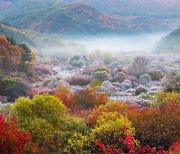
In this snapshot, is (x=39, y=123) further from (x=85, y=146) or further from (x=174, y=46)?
(x=174, y=46)

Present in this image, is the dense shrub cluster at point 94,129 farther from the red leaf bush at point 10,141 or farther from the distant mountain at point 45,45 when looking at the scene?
the distant mountain at point 45,45

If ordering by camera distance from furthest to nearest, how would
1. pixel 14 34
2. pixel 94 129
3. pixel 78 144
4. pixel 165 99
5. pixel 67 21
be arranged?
pixel 67 21
pixel 14 34
pixel 165 99
pixel 94 129
pixel 78 144

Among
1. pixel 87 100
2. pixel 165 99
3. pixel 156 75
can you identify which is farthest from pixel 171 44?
pixel 165 99

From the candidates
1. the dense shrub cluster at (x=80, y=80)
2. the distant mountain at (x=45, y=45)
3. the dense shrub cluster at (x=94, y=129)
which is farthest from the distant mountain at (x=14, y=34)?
the dense shrub cluster at (x=94, y=129)

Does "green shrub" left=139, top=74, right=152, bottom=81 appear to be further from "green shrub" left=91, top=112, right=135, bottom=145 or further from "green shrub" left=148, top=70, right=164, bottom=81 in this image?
"green shrub" left=91, top=112, right=135, bottom=145

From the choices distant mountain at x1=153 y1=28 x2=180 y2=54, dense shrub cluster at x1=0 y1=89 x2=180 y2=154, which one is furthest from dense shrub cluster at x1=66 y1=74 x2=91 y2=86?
distant mountain at x1=153 y1=28 x2=180 y2=54

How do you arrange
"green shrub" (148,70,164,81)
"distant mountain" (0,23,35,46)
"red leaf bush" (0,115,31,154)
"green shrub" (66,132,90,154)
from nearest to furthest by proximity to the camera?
1. "red leaf bush" (0,115,31,154)
2. "green shrub" (66,132,90,154)
3. "green shrub" (148,70,164,81)
4. "distant mountain" (0,23,35,46)

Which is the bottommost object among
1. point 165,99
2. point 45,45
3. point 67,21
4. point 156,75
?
point 45,45

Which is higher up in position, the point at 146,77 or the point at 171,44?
the point at 146,77

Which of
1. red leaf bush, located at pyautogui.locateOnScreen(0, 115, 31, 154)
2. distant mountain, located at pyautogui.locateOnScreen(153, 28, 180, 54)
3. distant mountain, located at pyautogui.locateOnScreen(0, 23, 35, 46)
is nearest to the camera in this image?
red leaf bush, located at pyautogui.locateOnScreen(0, 115, 31, 154)

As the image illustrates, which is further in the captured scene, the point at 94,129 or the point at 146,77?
the point at 146,77

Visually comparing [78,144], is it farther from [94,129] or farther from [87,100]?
[87,100]

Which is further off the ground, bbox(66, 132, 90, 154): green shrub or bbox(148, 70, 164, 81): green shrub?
bbox(66, 132, 90, 154): green shrub

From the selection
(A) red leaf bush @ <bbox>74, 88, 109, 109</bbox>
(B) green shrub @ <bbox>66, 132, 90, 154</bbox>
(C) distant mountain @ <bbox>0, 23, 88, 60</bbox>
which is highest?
(B) green shrub @ <bbox>66, 132, 90, 154</bbox>
